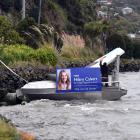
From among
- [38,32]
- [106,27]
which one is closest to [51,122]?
[38,32]

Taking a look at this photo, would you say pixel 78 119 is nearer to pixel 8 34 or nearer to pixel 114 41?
pixel 8 34

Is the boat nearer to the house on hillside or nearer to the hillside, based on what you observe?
the hillside

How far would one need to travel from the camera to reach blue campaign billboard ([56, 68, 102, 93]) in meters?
29.8

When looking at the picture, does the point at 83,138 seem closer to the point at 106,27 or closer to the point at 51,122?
the point at 51,122

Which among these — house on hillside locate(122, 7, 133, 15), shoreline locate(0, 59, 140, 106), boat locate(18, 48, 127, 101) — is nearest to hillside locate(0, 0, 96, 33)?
shoreline locate(0, 59, 140, 106)

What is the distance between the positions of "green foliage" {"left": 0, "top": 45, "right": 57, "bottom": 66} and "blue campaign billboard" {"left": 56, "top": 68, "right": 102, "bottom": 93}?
18.9ft

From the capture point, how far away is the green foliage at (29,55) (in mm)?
35969

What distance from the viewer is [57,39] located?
1735 inches

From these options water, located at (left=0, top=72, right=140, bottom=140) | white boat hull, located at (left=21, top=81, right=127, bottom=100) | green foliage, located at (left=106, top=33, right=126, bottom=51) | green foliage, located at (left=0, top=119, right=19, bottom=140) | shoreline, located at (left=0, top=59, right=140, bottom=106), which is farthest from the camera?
green foliage, located at (left=106, top=33, right=126, bottom=51)

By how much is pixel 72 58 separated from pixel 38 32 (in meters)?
3.41

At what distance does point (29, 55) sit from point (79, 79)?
775cm

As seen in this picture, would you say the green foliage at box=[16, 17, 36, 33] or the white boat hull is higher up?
the green foliage at box=[16, 17, 36, 33]

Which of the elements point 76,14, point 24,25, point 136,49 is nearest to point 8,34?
point 24,25

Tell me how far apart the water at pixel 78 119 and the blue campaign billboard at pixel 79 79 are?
2.62 ft
